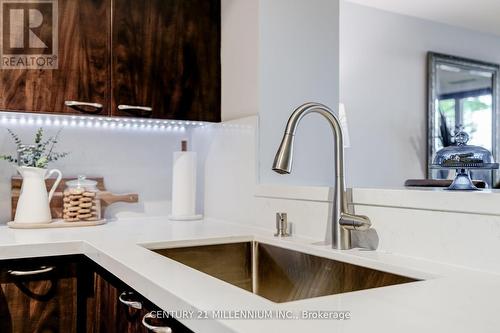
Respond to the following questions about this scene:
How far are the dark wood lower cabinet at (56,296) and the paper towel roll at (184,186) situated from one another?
0.67m

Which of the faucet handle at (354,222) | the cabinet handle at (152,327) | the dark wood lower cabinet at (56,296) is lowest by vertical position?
the dark wood lower cabinet at (56,296)

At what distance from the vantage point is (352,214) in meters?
1.32

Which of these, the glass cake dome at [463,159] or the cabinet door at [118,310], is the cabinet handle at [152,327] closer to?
the cabinet door at [118,310]

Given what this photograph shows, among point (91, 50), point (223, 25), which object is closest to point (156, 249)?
point (91, 50)

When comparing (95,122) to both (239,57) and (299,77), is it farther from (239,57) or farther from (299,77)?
(299,77)

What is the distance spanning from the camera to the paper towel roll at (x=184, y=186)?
2.12m

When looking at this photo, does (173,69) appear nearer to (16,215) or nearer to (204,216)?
(204,216)

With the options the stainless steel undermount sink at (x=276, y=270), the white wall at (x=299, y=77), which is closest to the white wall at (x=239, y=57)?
the white wall at (x=299, y=77)

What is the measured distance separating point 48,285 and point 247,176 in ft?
2.71

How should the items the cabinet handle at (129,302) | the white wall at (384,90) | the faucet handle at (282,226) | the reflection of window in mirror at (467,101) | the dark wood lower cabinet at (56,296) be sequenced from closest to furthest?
the cabinet handle at (129,302) → the dark wood lower cabinet at (56,296) → the faucet handle at (282,226) → the white wall at (384,90) → the reflection of window in mirror at (467,101)

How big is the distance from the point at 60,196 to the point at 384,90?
9.35 ft

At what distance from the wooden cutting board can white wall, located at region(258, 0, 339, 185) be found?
714mm

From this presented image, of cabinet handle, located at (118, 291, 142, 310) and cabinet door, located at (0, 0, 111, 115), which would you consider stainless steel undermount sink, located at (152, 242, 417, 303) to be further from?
cabinet door, located at (0, 0, 111, 115)

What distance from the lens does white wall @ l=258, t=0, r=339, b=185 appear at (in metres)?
1.84
